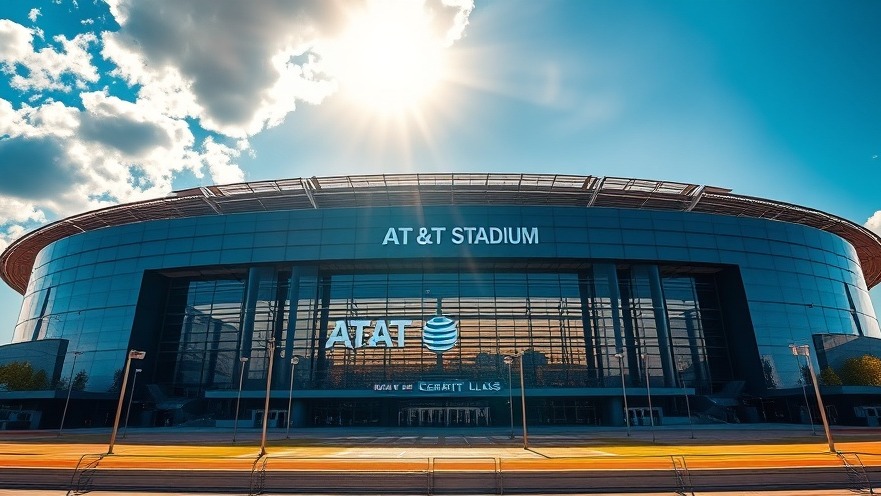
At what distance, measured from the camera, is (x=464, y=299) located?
54.2 metres

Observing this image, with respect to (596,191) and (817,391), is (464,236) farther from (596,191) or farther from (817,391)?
(817,391)

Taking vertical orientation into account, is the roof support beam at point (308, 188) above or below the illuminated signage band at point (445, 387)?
above

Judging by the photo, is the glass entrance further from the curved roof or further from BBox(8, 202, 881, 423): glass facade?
the curved roof

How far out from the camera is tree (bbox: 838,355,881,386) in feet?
170

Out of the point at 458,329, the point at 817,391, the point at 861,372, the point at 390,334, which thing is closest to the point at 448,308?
the point at 458,329

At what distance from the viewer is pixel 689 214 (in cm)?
5622

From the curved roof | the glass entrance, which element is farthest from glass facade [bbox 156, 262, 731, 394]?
the curved roof

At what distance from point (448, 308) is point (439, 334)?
3669mm

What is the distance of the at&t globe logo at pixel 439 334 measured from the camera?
51.3 meters

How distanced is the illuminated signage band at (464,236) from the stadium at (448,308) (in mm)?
175

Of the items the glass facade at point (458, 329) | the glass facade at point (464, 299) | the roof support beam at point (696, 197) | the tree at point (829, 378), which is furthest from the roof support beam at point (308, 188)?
the tree at point (829, 378)

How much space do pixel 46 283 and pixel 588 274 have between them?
75.6 metres

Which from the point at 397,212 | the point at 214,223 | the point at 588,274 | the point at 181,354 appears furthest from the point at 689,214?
the point at 181,354

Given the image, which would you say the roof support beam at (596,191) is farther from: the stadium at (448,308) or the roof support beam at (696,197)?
the roof support beam at (696,197)
